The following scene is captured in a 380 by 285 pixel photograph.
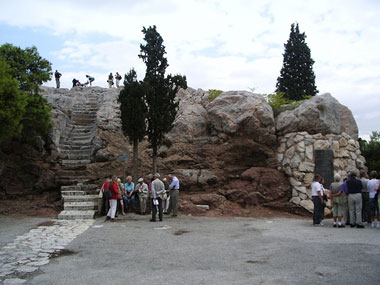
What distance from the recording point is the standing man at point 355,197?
11422 millimetres

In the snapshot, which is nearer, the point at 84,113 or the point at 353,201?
the point at 353,201

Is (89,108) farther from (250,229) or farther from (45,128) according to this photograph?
(250,229)

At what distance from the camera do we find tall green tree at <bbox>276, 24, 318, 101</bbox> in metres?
33.0

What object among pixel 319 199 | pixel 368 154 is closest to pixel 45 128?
pixel 319 199

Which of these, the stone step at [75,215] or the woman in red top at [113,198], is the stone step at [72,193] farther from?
the woman in red top at [113,198]

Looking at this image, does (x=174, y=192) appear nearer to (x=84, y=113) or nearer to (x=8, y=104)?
(x=8, y=104)

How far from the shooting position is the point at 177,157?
57.9ft

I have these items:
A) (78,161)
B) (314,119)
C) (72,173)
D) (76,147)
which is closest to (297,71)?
(314,119)

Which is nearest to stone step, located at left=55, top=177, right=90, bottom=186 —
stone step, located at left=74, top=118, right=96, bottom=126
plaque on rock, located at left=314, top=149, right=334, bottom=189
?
stone step, located at left=74, top=118, right=96, bottom=126

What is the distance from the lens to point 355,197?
11477 millimetres

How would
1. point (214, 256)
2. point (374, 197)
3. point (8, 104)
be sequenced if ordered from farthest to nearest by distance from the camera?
point (8, 104) < point (374, 197) < point (214, 256)

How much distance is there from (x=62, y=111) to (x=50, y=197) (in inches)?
280

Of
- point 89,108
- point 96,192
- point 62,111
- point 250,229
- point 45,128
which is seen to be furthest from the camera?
point 89,108

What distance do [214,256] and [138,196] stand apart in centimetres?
781
